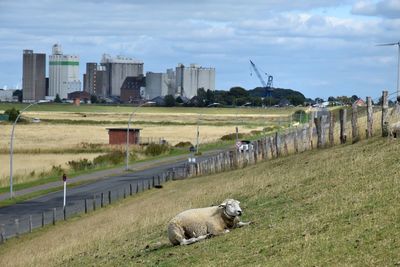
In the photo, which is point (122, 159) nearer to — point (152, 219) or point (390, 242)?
point (152, 219)

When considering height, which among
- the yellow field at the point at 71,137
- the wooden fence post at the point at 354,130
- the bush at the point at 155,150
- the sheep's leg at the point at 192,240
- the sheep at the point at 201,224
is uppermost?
the wooden fence post at the point at 354,130

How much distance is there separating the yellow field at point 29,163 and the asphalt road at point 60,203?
6.08 metres

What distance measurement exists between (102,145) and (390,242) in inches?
3975

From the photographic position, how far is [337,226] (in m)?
17.5

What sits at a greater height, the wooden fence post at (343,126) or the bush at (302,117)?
the wooden fence post at (343,126)

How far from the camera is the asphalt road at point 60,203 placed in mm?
42959

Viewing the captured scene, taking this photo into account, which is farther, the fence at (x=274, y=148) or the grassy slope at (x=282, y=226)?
the fence at (x=274, y=148)

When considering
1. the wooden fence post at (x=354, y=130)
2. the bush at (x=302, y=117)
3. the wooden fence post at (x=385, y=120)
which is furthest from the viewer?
the bush at (x=302, y=117)

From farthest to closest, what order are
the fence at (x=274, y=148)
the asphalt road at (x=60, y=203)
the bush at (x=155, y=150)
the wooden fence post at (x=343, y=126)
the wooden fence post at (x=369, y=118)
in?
the bush at (x=155, y=150) < the asphalt road at (x=60, y=203) < the wooden fence post at (x=343, y=126) < the fence at (x=274, y=148) < the wooden fence post at (x=369, y=118)

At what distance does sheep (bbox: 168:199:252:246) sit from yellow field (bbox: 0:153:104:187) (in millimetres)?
48145

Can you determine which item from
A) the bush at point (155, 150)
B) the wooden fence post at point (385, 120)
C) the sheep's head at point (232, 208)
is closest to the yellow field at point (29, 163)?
the bush at point (155, 150)

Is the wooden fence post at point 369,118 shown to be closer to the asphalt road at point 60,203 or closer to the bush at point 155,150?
the asphalt road at point 60,203

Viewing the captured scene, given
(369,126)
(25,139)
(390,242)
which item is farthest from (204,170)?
(25,139)

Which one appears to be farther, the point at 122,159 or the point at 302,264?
the point at 122,159
